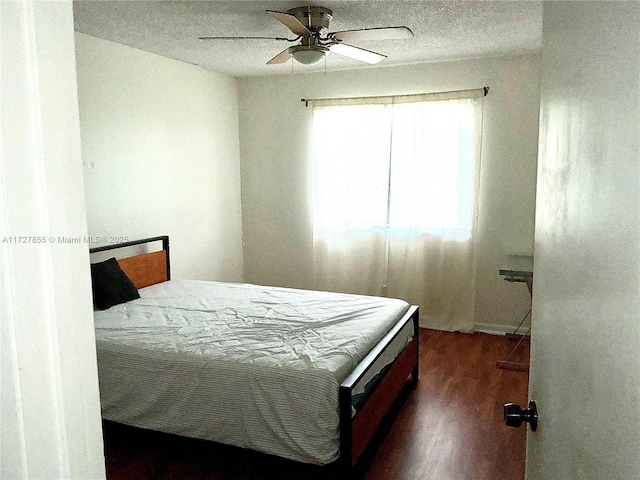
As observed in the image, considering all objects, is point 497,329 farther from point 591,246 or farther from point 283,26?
point 591,246

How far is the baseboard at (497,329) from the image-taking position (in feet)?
15.5

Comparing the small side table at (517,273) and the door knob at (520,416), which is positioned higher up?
the door knob at (520,416)

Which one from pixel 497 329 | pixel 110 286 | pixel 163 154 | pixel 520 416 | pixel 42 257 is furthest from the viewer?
pixel 497 329

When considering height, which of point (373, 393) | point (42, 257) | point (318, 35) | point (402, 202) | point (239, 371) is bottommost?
point (373, 393)

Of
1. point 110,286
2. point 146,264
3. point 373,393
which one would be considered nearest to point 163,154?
point 146,264

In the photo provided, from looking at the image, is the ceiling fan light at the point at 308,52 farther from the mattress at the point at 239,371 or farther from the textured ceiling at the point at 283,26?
the mattress at the point at 239,371

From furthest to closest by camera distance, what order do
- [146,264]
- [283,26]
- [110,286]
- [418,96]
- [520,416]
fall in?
[418,96] < [146,264] < [110,286] < [283,26] < [520,416]

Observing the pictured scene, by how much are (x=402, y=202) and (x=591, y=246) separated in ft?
13.8

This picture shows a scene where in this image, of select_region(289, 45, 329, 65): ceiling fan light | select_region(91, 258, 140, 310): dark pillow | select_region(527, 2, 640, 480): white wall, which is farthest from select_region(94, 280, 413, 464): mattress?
select_region(289, 45, 329, 65): ceiling fan light

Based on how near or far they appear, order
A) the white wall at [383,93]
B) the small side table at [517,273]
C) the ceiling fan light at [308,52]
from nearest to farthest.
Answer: the ceiling fan light at [308,52], the small side table at [517,273], the white wall at [383,93]

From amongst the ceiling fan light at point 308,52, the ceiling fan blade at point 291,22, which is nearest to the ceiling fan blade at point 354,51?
the ceiling fan light at point 308,52

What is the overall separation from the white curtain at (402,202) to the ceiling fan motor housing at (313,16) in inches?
70.7

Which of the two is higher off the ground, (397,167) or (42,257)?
(397,167)

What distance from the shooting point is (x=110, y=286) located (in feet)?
11.7
